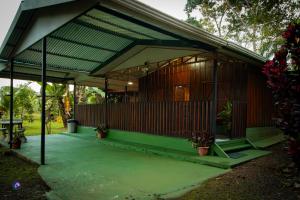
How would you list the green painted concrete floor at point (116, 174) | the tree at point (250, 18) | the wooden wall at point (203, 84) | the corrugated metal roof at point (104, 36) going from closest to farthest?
the green painted concrete floor at point (116, 174) → the corrugated metal roof at point (104, 36) → the wooden wall at point (203, 84) → the tree at point (250, 18)

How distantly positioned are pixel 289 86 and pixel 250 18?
12.2 meters

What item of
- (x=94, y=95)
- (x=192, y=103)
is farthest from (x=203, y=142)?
(x=94, y=95)

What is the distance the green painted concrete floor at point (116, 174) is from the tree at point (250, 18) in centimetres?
1277

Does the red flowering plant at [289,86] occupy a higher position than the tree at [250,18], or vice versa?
the tree at [250,18]

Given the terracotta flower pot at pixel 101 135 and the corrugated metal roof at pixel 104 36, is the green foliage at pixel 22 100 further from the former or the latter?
the terracotta flower pot at pixel 101 135

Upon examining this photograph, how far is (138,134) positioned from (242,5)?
43.8ft

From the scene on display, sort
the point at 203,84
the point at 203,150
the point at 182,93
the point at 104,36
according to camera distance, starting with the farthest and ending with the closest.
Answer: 1. the point at 182,93
2. the point at 203,84
3. the point at 104,36
4. the point at 203,150

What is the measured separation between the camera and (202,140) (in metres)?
7.05

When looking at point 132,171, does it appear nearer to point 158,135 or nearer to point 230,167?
point 230,167

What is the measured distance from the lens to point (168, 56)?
9914 mm

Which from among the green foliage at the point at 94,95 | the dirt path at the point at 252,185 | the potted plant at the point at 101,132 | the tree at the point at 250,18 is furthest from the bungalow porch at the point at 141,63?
the tree at the point at 250,18

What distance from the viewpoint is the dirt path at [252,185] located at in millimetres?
4145

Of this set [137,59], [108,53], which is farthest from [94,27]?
[137,59]

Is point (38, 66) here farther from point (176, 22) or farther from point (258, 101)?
point (258, 101)
